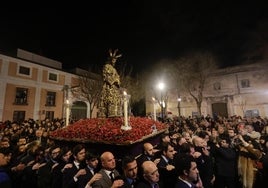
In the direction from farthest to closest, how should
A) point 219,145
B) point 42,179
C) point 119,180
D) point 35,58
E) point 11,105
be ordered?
point 35,58, point 11,105, point 219,145, point 42,179, point 119,180

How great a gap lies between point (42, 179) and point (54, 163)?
436 mm

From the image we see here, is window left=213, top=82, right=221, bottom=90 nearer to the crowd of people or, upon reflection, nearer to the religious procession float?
the crowd of people

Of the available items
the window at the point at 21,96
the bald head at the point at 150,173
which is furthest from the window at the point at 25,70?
the bald head at the point at 150,173

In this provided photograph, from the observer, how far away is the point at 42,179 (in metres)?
3.94

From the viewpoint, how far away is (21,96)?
21.5 meters

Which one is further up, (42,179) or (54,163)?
(54,163)

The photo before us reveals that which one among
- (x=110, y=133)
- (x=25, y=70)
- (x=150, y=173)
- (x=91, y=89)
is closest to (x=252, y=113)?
(x=91, y=89)

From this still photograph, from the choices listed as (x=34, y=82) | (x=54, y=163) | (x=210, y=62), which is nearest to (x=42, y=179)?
(x=54, y=163)

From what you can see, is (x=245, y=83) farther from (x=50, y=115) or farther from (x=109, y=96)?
(x=50, y=115)

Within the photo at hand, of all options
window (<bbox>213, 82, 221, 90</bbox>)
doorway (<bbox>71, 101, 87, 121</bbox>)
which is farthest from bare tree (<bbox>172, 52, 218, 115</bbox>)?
doorway (<bbox>71, 101, 87, 121</bbox>)

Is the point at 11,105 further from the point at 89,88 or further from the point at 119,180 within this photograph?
the point at 119,180

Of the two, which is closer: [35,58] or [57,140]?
[57,140]

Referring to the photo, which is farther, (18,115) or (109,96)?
(18,115)

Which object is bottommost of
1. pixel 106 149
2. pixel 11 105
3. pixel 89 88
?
pixel 106 149
